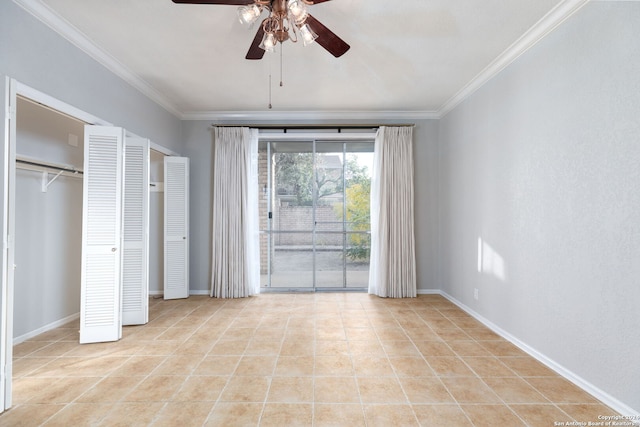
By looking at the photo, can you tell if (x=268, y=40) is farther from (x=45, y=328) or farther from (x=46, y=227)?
(x=45, y=328)

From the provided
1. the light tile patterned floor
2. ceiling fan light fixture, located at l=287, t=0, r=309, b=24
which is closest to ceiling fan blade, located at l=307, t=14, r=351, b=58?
ceiling fan light fixture, located at l=287, t=0, r=309, b=24

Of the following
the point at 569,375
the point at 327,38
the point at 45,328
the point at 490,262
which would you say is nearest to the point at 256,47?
the point at 327,38

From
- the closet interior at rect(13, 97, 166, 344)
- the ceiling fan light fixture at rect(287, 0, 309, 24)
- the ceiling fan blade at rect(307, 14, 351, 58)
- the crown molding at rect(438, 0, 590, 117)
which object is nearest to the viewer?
the ceiling fan light fixture at rect(287, 0, 309, 24)

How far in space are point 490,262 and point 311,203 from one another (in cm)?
264

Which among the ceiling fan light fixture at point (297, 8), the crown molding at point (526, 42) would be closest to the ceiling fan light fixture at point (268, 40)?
the ceiling fan light fixture at point (297, 8)

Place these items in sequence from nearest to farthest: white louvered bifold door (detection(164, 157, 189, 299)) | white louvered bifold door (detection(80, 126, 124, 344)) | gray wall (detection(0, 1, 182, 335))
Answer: gray wall (detection(0, 1, 182, 335)), white louvered bifold door (detection(80, 126, 124, 344)), white louvered bifold door (detection(164, 157, 189, 299))

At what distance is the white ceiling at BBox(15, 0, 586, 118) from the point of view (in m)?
2.44

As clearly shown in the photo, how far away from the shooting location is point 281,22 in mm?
1979

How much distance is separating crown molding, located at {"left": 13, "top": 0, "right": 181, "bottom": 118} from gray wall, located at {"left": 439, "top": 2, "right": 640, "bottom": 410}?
3925mm

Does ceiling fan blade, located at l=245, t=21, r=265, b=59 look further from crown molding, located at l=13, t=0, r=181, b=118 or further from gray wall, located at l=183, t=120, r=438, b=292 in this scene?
gray wall, located at l=183, t=120, r=438, b=292

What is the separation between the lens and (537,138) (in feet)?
8.93

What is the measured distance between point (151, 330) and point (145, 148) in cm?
203

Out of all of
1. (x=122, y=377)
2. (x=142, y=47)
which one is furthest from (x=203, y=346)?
(x=142, y=47)

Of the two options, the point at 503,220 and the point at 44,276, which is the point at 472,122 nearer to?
the point at 503,220
